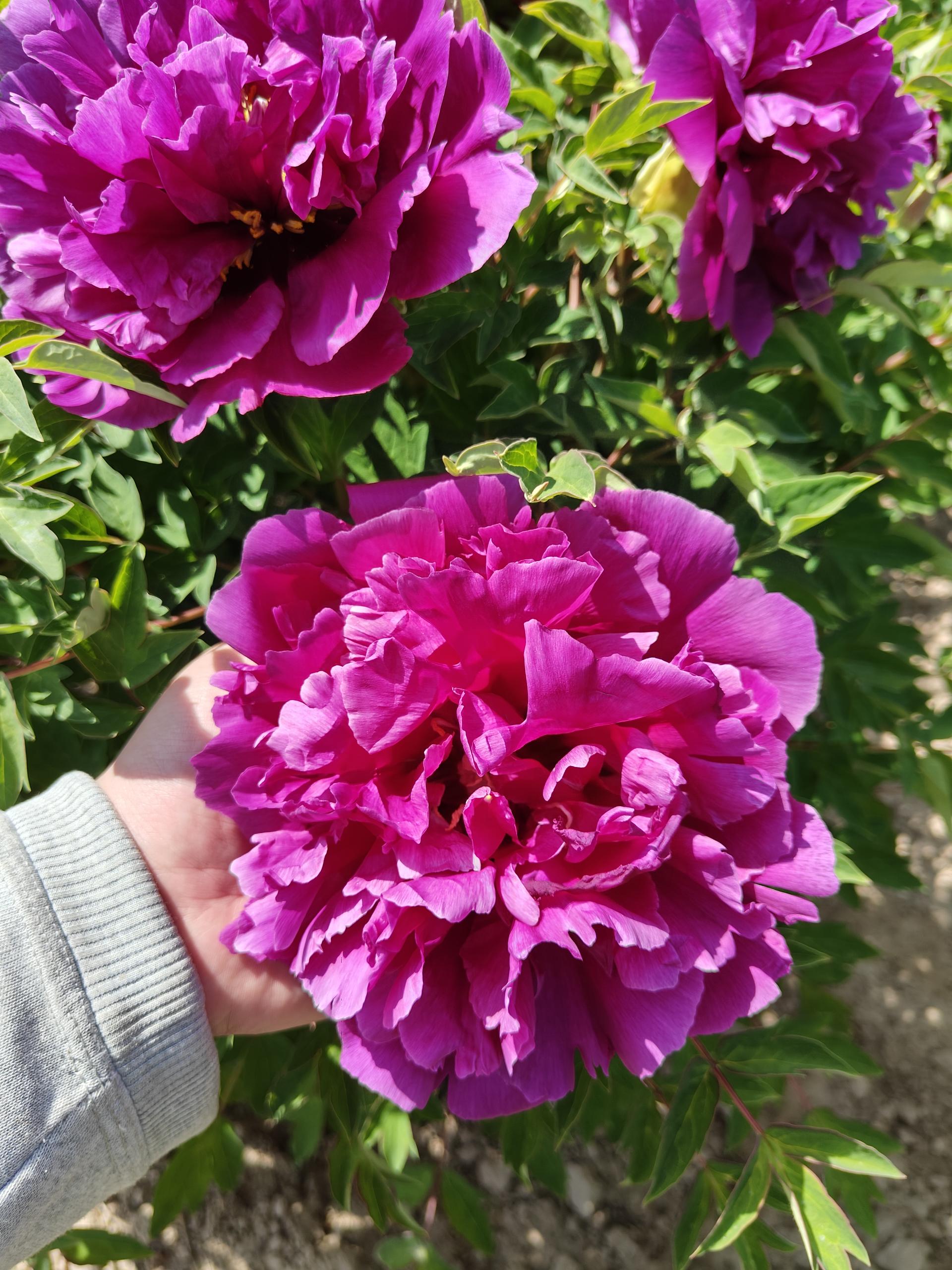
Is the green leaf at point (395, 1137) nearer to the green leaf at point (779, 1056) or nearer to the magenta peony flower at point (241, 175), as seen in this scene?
the green leaf at point (779, 1056)

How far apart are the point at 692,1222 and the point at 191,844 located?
579mm

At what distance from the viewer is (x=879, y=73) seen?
2.12 feet

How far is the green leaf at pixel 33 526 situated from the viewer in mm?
609

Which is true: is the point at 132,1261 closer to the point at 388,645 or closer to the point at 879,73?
the point at 388,645

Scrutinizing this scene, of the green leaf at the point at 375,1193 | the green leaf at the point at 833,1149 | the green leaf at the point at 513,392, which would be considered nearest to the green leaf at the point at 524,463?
the green leaf at the point at 513,392

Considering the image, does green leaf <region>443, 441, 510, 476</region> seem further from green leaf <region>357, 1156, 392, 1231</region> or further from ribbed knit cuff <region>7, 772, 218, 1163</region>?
green leaf <region>357, 1156, 392, 1231</region>

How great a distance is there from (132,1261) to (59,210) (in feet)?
4.56

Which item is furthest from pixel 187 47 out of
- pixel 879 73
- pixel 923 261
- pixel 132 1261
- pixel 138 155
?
pixel 132 1261

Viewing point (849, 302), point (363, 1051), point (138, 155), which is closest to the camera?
point (138, 155)

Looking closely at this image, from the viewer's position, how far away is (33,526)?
0.63 m

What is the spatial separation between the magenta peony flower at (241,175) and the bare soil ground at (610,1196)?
3.92ft

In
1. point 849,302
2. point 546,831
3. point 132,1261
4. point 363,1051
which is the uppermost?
point 849,302

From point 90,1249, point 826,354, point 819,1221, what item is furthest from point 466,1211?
point 826,354

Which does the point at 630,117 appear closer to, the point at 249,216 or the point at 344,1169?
the point at 249,216
